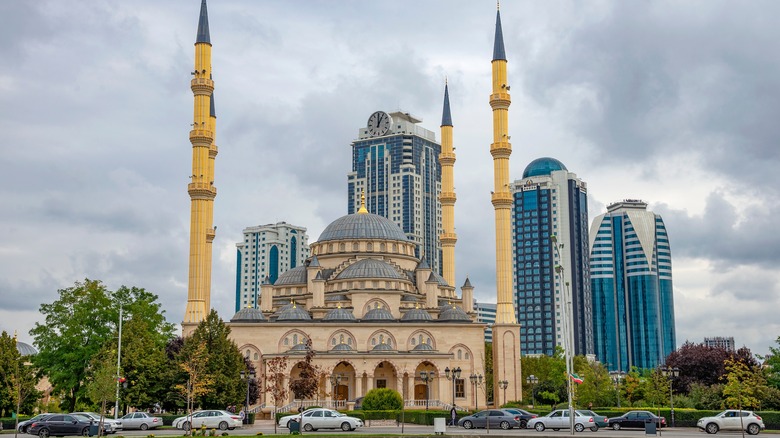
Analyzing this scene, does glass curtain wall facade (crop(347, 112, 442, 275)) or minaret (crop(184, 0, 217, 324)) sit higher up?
glass curtain wall facade (crop(347, 112, 442, 275))

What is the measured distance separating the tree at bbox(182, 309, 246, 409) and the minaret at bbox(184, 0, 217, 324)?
39.2 feet

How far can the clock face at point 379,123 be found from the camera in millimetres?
167500

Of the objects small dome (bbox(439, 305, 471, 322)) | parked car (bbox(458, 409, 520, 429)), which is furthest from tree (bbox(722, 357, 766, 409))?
small dome (bbox(439, 305, 471, 322))

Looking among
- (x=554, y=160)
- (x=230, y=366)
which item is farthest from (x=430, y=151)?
(x=230, y=366)

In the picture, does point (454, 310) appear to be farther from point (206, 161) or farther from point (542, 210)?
point (542, 210)

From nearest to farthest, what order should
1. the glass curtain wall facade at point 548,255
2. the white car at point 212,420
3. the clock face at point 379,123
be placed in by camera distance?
the white car at point 212,420 → the glass curtain wall facade at point 548,255 → the clock face at point 379,123

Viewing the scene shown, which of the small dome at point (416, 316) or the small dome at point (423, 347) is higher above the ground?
the small dome at point (416, 316)

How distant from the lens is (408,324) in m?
69.2

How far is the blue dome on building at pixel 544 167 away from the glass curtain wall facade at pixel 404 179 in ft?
63.8

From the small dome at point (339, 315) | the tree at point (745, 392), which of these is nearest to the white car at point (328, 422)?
the tree at point (745, 392)

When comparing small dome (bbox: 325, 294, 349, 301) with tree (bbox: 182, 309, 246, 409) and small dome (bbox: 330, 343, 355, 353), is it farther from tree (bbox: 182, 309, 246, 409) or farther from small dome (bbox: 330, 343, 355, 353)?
tree (bbox: 182, 309, 246, 409)

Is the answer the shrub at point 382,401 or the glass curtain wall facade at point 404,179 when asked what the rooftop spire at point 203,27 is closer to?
the shrub at point 382,401

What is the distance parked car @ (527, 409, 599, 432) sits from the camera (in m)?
42.5

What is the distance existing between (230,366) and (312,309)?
70.8ft
